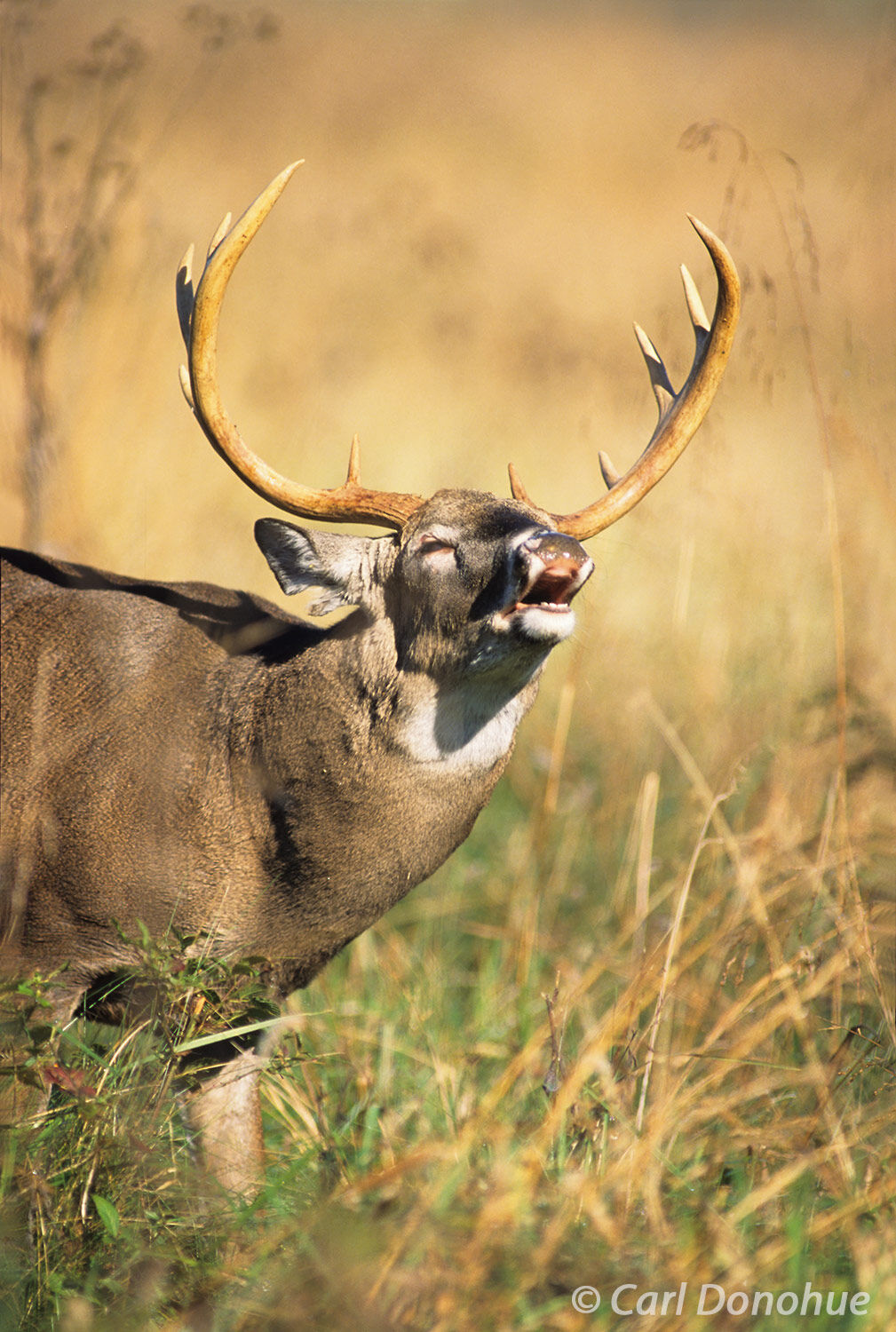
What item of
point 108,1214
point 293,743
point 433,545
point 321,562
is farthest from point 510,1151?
point 321,562

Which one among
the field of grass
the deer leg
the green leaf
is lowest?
the deer leg

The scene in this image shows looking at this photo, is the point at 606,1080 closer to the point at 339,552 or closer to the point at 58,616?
the point at 339,552

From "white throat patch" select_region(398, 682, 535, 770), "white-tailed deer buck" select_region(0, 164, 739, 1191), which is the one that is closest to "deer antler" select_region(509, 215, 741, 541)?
"white-tailed deer buck" select_region(0, 164, 739, 1191)

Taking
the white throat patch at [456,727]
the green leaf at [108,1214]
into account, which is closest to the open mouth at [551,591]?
the white throat patch at [456,727]

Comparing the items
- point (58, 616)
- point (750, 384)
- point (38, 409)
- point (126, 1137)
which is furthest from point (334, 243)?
point (126, 1137)

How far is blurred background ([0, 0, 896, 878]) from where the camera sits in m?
4.72

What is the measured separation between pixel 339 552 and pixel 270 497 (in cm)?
24

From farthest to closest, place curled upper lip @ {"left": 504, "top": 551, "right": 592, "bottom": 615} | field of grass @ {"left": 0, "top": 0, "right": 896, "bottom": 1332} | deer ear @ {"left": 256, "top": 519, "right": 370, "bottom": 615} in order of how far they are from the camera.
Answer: deer ear @ {"left": 256, "top": 519, "right": 370, "bottom": 615} → curled upper lip @ {"left": 504, "top": 551, "right": 592, "bottom": 615} → field of grass @ {"left": 0, "top": 0, "right": 896, "bottom": 1332}

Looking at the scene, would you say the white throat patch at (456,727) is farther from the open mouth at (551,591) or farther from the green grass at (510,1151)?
the green grass at (510,1151)

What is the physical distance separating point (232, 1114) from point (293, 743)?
1.04 metres

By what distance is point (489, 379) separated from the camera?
1193 centimetres

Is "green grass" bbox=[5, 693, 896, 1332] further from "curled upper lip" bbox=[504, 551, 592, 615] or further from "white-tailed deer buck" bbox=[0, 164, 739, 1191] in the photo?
"curled upper lip" bbox=[504, 551, 592, 615]

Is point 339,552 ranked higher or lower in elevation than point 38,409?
lower

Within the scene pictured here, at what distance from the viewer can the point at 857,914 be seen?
3428mm
